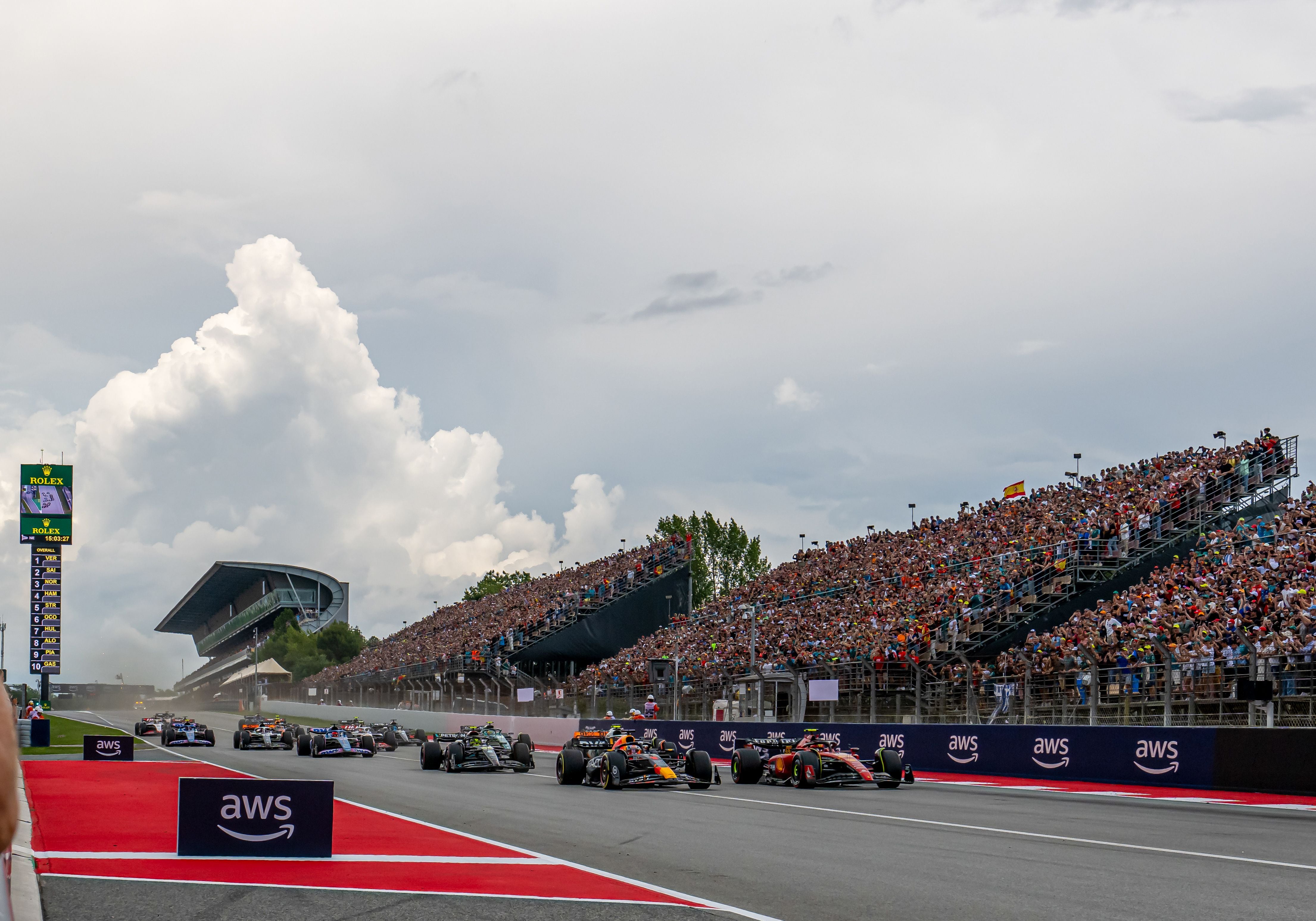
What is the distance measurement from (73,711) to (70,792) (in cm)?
10244

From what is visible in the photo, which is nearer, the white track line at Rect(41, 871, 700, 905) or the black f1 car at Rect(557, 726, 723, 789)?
the white track line at Rect(41, 871, 700, 905)

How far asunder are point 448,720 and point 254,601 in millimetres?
92819

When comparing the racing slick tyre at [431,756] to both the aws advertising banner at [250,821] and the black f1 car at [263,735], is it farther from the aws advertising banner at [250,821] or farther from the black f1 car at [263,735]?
the aws advertising banner at [250,821]

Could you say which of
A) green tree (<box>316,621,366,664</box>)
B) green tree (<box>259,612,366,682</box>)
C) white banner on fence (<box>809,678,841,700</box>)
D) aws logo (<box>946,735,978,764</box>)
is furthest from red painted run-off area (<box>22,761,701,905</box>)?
green tree (<box>316,621,366,664</box>)

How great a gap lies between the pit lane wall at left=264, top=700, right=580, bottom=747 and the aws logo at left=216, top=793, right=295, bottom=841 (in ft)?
102

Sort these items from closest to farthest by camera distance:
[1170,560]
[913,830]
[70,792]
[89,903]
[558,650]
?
[89,903], [913,830], [70,792], [1170,560], [558,650]

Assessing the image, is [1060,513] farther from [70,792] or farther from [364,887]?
[364,887]

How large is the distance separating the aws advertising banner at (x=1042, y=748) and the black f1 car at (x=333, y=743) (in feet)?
29.0

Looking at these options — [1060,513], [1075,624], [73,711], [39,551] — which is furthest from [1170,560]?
[73,711]

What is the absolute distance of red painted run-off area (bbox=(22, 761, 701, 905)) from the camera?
950cm

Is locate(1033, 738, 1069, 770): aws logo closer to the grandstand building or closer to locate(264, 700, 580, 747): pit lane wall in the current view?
locate(264, 700, 580, 747): pit lane wall

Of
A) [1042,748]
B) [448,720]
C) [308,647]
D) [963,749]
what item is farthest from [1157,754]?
[308,647]

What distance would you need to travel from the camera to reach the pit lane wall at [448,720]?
4603 cm

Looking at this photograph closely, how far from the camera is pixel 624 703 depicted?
42.8m
